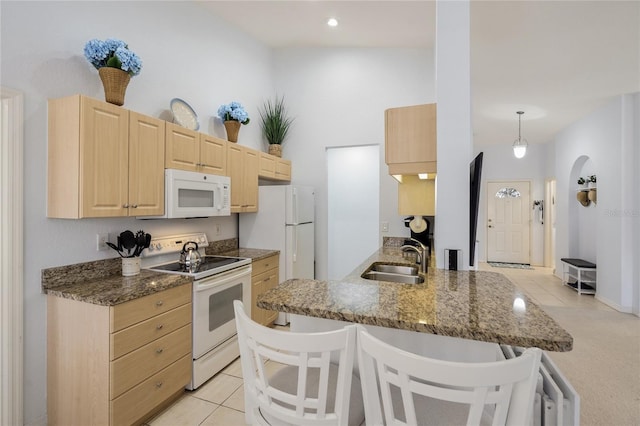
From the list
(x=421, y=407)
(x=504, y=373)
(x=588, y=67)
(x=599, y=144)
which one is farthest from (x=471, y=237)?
(x=599, y=144)

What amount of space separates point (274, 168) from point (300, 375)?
3159mm

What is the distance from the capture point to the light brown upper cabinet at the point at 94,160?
187 centimetres

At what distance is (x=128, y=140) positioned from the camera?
7.01ft

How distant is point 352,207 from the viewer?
457 centimetres

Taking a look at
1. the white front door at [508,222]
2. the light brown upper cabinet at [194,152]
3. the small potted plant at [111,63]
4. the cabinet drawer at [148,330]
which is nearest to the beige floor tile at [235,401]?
the cabinet drawer at [148,330]

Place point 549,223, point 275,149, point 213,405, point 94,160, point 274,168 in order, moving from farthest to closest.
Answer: point 549,223 → point 275,149 → point 274,168 → point 213,405 → point 94,160

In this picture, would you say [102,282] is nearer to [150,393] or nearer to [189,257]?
[189,257]

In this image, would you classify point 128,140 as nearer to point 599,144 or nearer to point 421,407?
point 421,407

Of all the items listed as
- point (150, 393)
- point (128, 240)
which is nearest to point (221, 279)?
point (128, 240)

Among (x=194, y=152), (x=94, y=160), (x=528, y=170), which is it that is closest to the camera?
(x=94, y=160)

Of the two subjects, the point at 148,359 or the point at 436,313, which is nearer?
the point at 436,313

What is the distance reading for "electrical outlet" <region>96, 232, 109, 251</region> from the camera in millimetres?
2244

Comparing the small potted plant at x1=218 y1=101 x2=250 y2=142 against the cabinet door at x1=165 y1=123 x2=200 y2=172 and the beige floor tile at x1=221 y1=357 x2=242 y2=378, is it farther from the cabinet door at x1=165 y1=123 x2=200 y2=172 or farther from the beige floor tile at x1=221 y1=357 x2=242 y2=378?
the beige floor tile at x1=221 y1=357 x2=242 y2=378

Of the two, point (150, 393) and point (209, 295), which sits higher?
point (209, 295)
